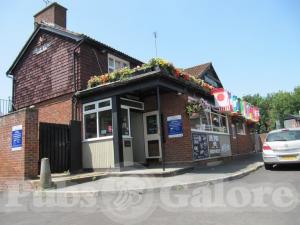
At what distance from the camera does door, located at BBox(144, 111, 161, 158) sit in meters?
13.9

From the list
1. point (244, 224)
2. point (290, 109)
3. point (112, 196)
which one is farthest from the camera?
point (290, 109)

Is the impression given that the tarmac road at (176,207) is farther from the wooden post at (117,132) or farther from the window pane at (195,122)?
the window pane at (195,122)

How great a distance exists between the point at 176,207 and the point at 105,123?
7.15 m

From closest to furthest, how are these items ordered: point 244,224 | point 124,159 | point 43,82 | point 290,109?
point 244,224, point 124,159, point 43,82, point 290,109

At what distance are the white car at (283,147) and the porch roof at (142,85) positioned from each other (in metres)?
4.12

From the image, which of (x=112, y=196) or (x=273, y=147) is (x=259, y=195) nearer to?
(x=112, y=196)

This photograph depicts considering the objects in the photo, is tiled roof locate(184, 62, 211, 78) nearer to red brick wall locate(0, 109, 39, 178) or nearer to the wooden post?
the wooden post

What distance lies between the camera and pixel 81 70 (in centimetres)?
1457

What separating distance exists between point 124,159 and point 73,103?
12.5ft

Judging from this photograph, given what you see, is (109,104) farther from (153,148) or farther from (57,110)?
(57,110)

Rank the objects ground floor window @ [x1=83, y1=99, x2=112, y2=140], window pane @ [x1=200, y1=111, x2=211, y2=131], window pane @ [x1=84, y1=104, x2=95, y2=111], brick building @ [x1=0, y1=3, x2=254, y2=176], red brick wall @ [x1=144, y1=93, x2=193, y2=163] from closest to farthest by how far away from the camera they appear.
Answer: brick building @ [x1=0, y1=3, x2=254, y2=176], red brick wall @ [x1=144, y1=93, x2=193, y2=163], ground floor window @ [x1=83, y1=99, x2=112, y2=140], window pane @ [x1=84, y1=104, x2=95, y2=111], window pane @ [x1=200, y1=111, x2=211, y2=131]

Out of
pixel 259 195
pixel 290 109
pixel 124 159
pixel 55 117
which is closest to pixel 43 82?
pixel 55 117

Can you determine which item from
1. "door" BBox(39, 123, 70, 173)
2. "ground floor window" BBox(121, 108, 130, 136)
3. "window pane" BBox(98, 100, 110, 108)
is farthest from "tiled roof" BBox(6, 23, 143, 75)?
"door" BBox(39, 123, 70, 173)

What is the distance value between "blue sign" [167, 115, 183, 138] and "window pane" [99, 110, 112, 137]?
8.37ft
